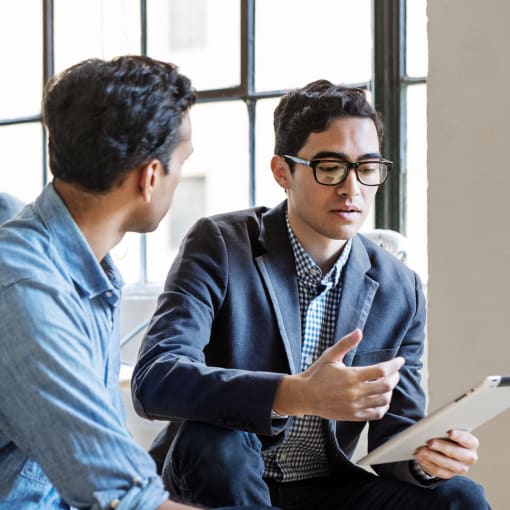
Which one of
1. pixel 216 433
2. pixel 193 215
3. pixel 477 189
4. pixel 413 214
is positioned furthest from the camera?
pixel 193 215

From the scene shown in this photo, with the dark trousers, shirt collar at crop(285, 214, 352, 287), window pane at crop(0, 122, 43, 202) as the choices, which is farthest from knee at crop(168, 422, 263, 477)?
window pane at crop(0, 122, 43, 202)

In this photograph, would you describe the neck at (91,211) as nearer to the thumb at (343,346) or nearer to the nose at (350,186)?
the thumb at (343,346)

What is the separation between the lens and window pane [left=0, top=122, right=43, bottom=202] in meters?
3.80

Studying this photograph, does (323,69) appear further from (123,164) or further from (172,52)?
(123,164)

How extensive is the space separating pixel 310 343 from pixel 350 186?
0.34 meters

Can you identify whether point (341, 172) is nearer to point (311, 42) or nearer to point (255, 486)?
point (255, 486)

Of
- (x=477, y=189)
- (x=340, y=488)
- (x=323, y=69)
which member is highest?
(x=323, y=69)

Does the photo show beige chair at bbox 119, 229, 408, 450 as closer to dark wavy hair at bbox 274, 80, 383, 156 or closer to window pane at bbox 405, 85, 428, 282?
window pane at bbox 405, 85, 428, 282

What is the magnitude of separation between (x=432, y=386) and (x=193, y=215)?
1337mm

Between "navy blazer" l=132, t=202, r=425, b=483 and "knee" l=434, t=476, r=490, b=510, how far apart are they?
0.09 meters

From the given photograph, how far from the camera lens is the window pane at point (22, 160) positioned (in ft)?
12.5

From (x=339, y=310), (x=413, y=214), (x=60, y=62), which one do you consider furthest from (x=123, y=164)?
(x=60, y=62)

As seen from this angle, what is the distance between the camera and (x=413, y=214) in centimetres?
299

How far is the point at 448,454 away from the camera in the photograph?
1767 millimetres
